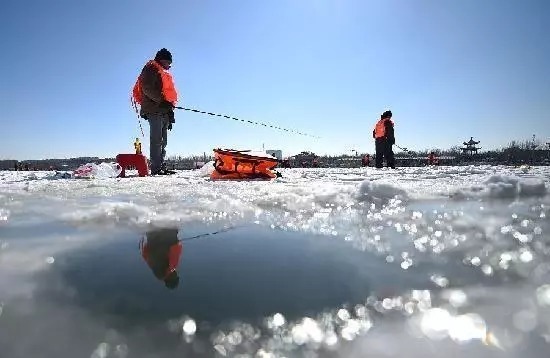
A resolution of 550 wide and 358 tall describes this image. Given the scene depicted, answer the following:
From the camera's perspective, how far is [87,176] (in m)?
7.30

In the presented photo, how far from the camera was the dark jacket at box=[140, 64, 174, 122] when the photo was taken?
690 centimetres

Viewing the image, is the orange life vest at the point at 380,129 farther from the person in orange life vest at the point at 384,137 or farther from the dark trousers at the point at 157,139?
the dark trousers at the point at 157,139

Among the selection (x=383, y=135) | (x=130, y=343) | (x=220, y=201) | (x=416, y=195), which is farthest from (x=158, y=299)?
(x=383, y=135)

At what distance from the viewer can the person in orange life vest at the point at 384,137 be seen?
1288 cm

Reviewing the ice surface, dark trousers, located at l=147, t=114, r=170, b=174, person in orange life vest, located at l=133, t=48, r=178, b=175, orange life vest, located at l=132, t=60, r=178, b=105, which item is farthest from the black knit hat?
the ice surface

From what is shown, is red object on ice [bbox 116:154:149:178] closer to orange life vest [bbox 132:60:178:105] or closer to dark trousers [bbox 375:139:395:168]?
orange life vest [bbox 132:60:178:105]

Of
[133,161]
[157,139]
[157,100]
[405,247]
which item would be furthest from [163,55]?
[405,247]

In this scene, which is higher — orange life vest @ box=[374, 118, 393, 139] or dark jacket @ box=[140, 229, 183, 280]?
orange life vest @ box=[374, 118, 393, 139]

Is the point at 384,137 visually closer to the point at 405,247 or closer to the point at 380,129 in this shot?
the point at 380,129

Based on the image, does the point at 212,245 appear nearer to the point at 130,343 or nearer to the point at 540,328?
the point at 130,343

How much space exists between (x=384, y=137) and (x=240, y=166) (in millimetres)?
8062

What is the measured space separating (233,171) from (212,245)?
4.89 meters

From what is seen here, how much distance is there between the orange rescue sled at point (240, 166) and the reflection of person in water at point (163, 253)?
449 cm

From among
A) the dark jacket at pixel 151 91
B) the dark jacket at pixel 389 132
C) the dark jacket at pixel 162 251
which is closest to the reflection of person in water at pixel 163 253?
the dark jacket at pixel 162 251
